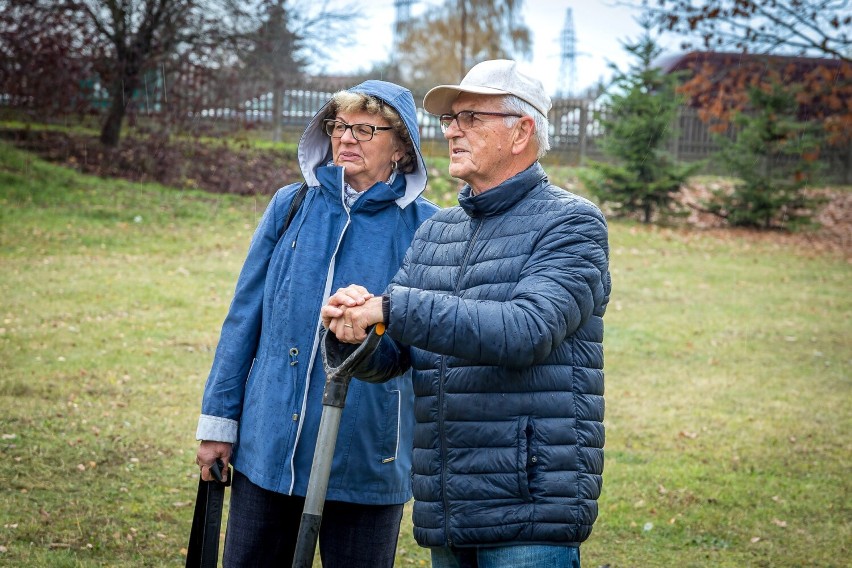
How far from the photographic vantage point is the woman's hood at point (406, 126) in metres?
3.43

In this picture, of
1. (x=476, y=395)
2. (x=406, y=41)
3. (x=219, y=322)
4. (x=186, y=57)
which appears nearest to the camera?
(x=476, y=395)

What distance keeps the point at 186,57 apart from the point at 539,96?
17245mm

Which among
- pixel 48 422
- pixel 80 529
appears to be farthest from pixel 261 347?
pixel 48 422

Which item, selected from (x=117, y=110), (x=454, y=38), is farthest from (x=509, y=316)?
(x=454, y=38)

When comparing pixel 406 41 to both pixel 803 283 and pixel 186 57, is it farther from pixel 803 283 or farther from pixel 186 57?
pixel 803 283

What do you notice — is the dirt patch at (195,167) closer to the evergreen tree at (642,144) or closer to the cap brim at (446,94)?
the evergreen tree at (642,144)

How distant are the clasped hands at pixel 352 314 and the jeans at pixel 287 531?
916mm

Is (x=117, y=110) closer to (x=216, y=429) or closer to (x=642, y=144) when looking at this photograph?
(x=642, y=144)

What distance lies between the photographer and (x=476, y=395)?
2588 mm

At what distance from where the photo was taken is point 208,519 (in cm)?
348

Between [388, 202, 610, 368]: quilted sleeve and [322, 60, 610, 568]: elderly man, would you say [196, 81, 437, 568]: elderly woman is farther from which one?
[388, 202, 610, 368]: quilted sleeve

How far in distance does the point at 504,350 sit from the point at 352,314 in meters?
0.41

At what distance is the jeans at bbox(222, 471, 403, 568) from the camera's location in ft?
10.6

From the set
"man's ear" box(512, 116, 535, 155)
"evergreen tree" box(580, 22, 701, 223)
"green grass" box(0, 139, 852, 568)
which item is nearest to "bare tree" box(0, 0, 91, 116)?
"green grass" box(0, 139, 852, 568)
